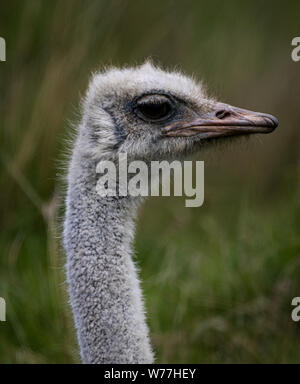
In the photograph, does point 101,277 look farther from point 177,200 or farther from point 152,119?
point 177,200

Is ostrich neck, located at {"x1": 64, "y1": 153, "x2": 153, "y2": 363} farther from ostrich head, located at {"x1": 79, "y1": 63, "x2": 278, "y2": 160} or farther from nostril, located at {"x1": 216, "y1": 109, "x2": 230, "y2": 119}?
nostril, located at {"x1": 216, "y1": 109, "x2": 230, "y2": 119}

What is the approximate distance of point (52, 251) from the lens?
13.5ft

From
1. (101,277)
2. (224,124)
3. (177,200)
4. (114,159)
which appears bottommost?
(101,277)

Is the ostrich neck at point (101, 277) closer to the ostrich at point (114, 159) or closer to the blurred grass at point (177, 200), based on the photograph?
the ostrich at point (114, 159)

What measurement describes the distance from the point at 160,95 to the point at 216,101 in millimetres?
285

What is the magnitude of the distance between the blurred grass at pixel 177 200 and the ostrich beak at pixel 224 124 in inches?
5.2

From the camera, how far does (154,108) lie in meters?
3.31

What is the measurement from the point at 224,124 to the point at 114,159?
433 mm

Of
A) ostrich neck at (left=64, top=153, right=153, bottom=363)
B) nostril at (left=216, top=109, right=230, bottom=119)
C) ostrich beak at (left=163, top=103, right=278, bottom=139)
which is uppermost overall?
nostril at (left=216, top=109, right=230, bottom=119)

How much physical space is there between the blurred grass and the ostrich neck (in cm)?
52

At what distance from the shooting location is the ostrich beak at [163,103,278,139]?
3227 mm

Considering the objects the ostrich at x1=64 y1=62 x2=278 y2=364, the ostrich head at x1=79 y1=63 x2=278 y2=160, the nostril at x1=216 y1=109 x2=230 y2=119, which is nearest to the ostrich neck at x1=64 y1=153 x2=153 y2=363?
the ostrich at x1=64 y1=62 x2=278 y2=364

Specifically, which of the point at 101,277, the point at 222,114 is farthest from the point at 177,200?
the point at 101,277
